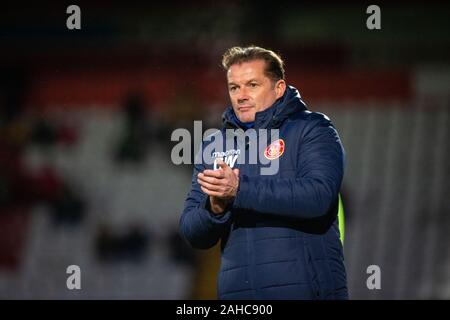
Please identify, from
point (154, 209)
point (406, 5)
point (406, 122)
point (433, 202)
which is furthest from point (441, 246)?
point (406, 5)

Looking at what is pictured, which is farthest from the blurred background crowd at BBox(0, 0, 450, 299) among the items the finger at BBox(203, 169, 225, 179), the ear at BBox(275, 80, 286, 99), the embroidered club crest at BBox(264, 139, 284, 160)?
the finger at BBox(203, 169, 225, 179)

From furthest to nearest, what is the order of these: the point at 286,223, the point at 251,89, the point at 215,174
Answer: the point at 251,89 → the point at 286,223 → the point at 215,174

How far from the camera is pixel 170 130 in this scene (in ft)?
32.6

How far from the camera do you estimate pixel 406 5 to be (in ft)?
38.4

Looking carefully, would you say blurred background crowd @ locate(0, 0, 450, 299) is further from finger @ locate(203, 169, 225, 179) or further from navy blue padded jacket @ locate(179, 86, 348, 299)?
finger @ locate(203, 169, 225, 179)

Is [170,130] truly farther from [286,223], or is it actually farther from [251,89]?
[286,223]

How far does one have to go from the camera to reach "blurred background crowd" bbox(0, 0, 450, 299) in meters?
8.84

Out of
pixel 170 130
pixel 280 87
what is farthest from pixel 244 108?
pixel 170 130

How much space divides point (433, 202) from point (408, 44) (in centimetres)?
307

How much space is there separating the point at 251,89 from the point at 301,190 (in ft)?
1.53

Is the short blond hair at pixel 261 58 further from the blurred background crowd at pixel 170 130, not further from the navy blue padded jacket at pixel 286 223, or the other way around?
the blurred background crowd at pixel 170 130

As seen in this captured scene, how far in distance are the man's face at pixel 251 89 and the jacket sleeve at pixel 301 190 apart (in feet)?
0.89
